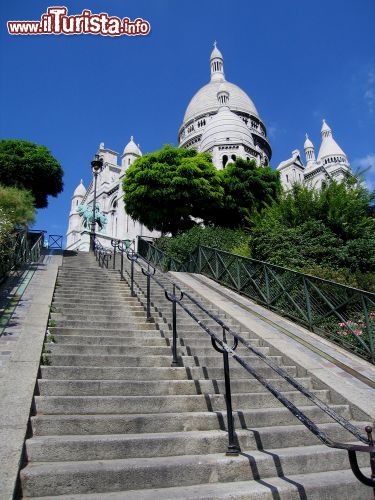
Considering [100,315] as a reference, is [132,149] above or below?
above

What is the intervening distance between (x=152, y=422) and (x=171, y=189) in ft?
66.7

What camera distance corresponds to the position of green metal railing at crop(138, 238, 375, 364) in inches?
276

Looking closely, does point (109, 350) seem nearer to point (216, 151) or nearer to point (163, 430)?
point (163, 430)

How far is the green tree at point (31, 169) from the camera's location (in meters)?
20.6

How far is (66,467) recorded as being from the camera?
324 centimetres

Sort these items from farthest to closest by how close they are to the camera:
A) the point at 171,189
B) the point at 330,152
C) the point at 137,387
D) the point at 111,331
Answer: the point at 330,152
the point at 171,189
the point at 111,331
the point at 137,387

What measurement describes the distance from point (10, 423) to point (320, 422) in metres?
3.33

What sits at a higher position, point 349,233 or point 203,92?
point 203,92

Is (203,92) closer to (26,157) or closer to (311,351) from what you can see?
(26,157)

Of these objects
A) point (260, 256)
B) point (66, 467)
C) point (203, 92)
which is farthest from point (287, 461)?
point (203, 92)

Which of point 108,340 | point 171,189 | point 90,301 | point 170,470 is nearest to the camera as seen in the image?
point 170,470

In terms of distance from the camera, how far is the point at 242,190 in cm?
2675

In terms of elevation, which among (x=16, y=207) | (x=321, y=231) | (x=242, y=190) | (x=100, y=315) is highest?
(x=242, y=190)

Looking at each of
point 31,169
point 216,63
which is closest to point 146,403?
point 31,169
